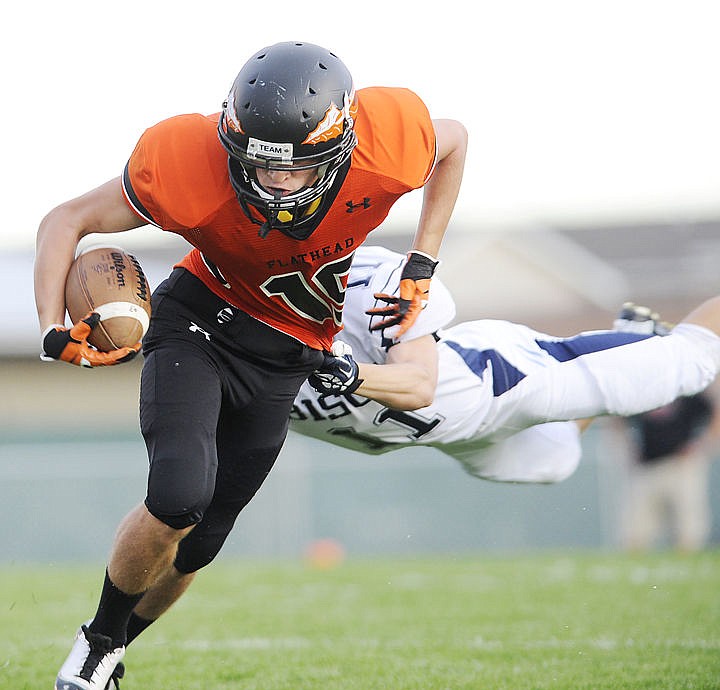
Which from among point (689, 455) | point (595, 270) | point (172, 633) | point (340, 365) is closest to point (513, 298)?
point (595, 270)

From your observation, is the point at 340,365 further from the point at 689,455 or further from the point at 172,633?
the point at 689,455

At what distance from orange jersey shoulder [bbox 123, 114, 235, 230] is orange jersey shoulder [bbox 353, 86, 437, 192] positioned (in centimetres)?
46

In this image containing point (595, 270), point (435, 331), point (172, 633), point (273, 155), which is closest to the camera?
point (273, 155)

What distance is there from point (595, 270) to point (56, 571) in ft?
64.4

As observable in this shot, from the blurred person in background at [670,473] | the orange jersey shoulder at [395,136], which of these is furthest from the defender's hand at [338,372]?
the blurred person in background at [670,473]

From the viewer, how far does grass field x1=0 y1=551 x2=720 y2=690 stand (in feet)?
13.7

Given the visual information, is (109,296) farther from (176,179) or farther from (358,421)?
(358,421)

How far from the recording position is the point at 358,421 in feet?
14.7

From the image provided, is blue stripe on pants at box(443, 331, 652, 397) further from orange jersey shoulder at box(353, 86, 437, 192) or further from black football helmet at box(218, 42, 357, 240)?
black football helmet at box(218, 42, 357, 240)

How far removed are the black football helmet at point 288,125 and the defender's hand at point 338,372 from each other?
477 mm

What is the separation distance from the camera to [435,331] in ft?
14.7

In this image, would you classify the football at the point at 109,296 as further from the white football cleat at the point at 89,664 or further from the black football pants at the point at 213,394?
the white football cleat at the point at 89,664

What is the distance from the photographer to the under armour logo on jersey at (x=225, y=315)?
12.5 feet

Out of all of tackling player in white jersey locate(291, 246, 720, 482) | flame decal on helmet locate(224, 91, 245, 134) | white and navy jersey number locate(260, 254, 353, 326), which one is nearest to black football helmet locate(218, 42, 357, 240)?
flame decal on helmet locate(224, 91, 245, 134)
